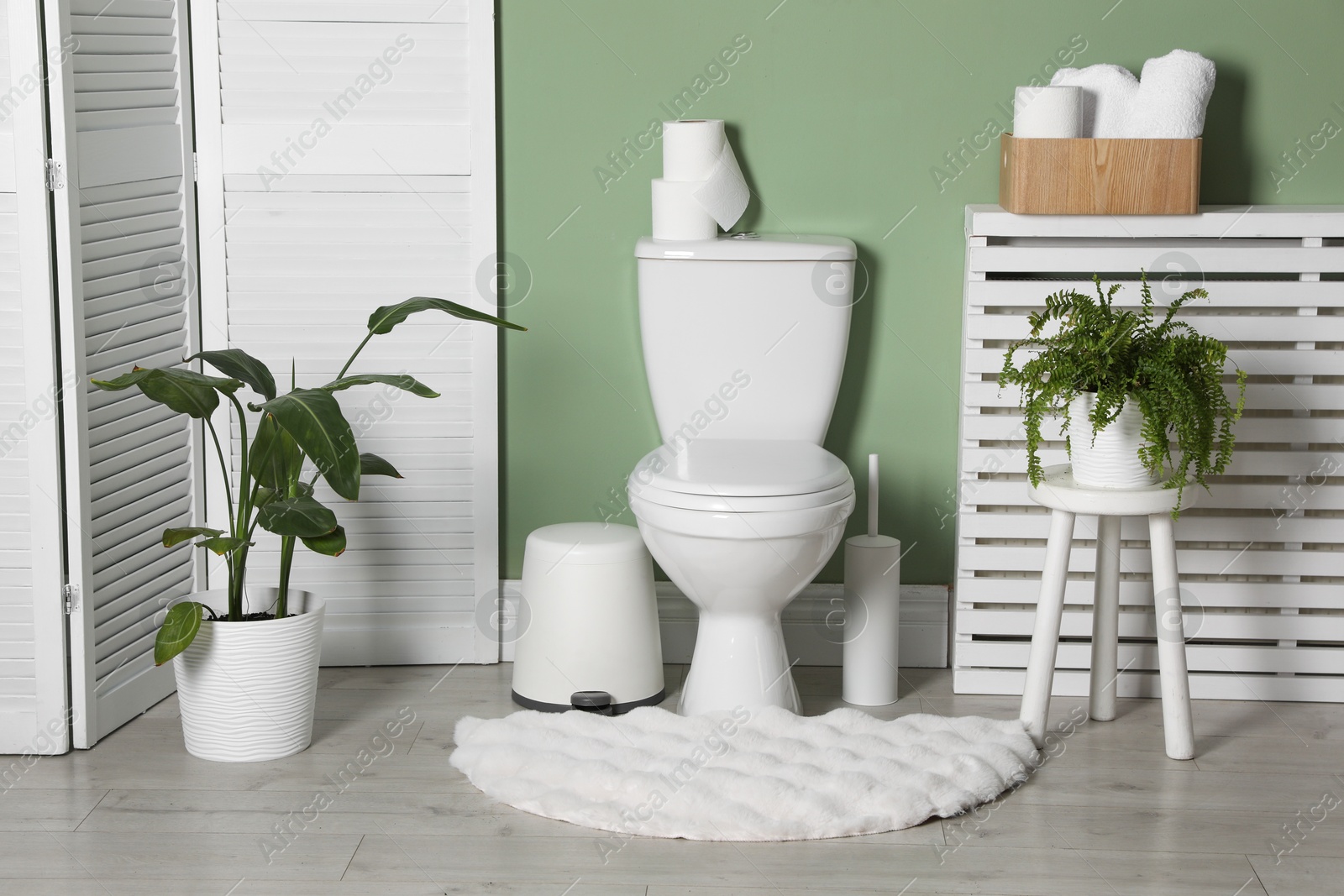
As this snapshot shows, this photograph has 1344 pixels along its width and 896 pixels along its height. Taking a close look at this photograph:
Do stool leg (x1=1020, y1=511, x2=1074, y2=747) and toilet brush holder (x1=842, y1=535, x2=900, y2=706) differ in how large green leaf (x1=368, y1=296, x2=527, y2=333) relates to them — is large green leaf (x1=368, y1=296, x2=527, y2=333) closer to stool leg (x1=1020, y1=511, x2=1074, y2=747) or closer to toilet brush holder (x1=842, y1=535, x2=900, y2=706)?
toilet brush holder (x1=842, y1=535, x2=900, y2=706)

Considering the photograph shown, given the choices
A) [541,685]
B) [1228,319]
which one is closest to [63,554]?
[541,685]

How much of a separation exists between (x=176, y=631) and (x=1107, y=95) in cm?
186

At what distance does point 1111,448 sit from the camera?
210cm

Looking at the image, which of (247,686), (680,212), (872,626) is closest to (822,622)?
(872,626)

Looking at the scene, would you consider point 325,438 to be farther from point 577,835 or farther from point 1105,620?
point 1105,620

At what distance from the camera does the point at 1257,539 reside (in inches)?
96.5

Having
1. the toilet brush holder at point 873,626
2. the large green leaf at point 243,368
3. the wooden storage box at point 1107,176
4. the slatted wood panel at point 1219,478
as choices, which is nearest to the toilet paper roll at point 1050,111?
the wooden storage box at point 1107,176

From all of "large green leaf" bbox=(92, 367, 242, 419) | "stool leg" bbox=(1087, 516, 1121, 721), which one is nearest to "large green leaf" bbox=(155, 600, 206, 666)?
"large green leaf" bbox=(92, 367, 242, 419)

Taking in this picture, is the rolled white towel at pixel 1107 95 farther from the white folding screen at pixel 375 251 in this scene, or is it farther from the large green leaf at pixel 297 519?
the large green leaf at pixel 297 519

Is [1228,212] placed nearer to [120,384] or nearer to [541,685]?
[541,685]

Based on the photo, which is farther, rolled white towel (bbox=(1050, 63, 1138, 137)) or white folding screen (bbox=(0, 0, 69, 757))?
rolled white towel (bbox=(1050, 63, 1138, 137))

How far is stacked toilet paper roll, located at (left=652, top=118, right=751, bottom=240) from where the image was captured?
8.07 ft

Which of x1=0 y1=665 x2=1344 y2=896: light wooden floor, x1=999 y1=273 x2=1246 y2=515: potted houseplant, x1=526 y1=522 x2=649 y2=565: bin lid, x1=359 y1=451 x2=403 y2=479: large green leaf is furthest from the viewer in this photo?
x1=526 y1=522 x2=649 y2=565: bin lid

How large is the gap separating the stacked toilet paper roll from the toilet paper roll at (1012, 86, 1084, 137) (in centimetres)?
54
